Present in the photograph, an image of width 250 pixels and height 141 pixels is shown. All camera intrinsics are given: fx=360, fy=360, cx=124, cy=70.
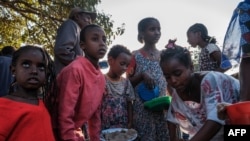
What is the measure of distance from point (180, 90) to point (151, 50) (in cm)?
156

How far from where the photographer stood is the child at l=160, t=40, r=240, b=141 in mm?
2160

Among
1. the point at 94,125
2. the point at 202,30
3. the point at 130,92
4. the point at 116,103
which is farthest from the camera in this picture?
the point at 202,30

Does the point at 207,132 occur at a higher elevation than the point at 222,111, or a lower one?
lower

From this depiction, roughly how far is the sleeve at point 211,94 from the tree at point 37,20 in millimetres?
5456

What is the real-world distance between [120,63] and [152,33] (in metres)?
0.53

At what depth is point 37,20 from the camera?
989cm

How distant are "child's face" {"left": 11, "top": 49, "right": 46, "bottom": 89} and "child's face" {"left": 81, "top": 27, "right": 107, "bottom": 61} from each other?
0.54m

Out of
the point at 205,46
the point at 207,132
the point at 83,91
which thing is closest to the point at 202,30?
the point at 205,46

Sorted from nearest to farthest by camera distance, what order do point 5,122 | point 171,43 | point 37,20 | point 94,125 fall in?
point 5,122 < point 94,125 < point 171,43 < point 37,20

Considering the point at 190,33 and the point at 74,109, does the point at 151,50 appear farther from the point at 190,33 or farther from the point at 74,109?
the point at 74,109

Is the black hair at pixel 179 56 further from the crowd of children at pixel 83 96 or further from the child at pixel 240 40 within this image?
the child at pixel 240 40

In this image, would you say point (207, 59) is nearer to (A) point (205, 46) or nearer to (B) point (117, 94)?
(A) point (205, 46)

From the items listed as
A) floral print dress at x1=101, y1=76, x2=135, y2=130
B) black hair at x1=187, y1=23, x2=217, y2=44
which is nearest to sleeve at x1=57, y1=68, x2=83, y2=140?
floral print dress at x1=101, y1=76, x2=135, y2=130

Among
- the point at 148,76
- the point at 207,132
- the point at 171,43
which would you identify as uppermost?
the point at 171,43
